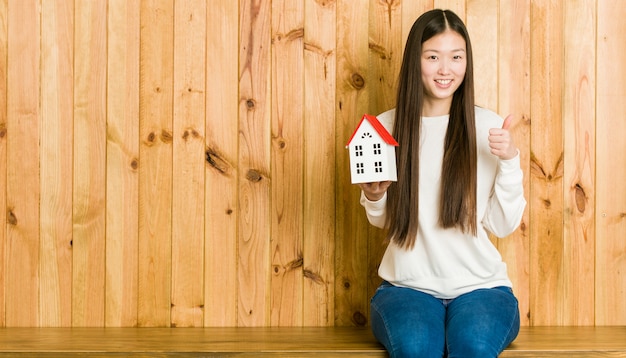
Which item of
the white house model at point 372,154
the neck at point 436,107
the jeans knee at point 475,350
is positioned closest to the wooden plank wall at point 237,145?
the neck at point 436,107

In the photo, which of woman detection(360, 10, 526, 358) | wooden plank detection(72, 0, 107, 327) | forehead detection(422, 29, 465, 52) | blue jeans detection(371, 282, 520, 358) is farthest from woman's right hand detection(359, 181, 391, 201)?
wooden plank detection(72, 0, 107, 327)

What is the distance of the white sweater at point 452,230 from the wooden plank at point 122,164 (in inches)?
26.7

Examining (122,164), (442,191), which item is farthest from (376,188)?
(122,164)

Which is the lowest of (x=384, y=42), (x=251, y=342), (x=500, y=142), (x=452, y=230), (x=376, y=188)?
(x=251, y=342)

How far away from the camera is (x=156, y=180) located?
2053 millimetres

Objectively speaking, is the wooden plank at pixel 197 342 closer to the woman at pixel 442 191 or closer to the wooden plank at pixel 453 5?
the woman at pixel 442 191

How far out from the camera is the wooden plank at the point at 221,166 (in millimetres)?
2045

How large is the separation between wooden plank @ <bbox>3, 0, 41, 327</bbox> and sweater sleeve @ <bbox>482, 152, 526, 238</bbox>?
4.02 ft

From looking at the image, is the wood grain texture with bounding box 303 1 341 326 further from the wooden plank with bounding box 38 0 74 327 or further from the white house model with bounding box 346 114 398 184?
the wooden plank with bounding box 38 0 74 327

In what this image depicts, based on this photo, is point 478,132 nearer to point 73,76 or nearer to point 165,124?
point 165,124

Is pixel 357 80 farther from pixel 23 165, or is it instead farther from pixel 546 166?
pixel 23 165

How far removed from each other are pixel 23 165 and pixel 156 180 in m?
0.37

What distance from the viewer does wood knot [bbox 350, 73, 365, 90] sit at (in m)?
2.05

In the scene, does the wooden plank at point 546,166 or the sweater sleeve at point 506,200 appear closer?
the sweater sleeve at point 506,200
